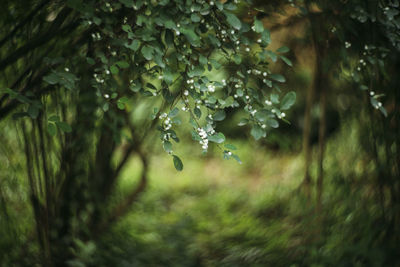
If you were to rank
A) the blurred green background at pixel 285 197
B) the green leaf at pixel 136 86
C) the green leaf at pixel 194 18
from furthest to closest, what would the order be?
the blurred green background at pixel 285 197, the green leaf at pixel 136 86, the green leaf at pixel 194 18

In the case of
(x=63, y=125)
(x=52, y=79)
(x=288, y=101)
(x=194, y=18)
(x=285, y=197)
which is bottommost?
(x=285, y=197)

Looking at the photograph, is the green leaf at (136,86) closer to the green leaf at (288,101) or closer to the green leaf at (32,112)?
the green leaf at (32,112)

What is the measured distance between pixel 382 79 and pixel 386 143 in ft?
Answer: 0.95

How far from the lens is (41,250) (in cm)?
169

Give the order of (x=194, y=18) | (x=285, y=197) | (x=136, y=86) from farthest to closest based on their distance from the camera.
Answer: (x=285, y=197) < (x=136, y=86) < (x=194, y=18)

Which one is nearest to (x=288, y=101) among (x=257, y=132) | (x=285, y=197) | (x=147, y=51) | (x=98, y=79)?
(x=257, y=132)

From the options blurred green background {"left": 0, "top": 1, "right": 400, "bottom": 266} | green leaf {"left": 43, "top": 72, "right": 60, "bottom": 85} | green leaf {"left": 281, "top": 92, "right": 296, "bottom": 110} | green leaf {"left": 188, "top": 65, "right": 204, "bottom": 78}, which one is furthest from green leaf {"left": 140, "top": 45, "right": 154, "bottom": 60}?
blurred green background {"left": 0, "top": 1, "right": 400, "bottom": 266}

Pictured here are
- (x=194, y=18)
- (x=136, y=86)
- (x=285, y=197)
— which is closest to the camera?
(x=194, y=18)

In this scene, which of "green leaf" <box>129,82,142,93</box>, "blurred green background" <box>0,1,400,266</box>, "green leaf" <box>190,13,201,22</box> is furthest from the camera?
"blurred green background" <box>0,1,400,266</box>

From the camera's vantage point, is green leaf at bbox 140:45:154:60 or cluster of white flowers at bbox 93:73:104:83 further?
cluster of white flowers at bbox 93:73:104:83

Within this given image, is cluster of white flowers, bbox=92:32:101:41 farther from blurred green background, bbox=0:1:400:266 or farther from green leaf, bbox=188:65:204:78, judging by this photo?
blurred green background, bbox=0:1:400:266

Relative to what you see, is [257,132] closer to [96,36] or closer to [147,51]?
[147,51]

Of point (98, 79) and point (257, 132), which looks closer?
point (257, 132)

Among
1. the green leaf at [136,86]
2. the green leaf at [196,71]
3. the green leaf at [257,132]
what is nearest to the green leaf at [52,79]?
the green leaf at [136,86]
